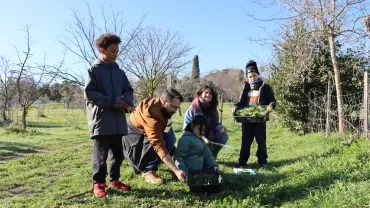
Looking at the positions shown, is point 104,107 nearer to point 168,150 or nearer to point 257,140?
point 168,150

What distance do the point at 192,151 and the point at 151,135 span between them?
0.68m

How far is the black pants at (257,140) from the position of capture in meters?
5.03

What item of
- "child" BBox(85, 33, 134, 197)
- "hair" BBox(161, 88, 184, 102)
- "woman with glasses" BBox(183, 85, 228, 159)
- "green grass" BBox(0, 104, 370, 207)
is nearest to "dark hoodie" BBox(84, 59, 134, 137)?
"child" BBox(85, 33, 134, 197)

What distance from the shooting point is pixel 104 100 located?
3328 millimetres

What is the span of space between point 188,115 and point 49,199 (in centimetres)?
202

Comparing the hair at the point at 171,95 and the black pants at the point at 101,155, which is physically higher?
the hair at the point at 171,95

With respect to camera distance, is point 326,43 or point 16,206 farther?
point 326,43

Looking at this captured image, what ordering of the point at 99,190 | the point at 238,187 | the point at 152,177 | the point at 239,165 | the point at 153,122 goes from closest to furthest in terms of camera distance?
the point at 99,190, the point at 153,122, the point at 238,187, the point at 152,177, the point at 239,165

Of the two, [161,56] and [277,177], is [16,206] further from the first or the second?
[161,56]

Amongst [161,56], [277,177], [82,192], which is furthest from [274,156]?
[161,56]

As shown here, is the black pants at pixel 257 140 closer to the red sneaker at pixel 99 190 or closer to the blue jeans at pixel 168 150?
the blue jeans at pixel 168 150

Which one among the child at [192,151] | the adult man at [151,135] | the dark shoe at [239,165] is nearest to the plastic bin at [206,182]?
the child at [192,151]

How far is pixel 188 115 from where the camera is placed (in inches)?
185

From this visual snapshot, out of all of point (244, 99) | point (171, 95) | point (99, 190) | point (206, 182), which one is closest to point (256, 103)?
point (244, 99)
